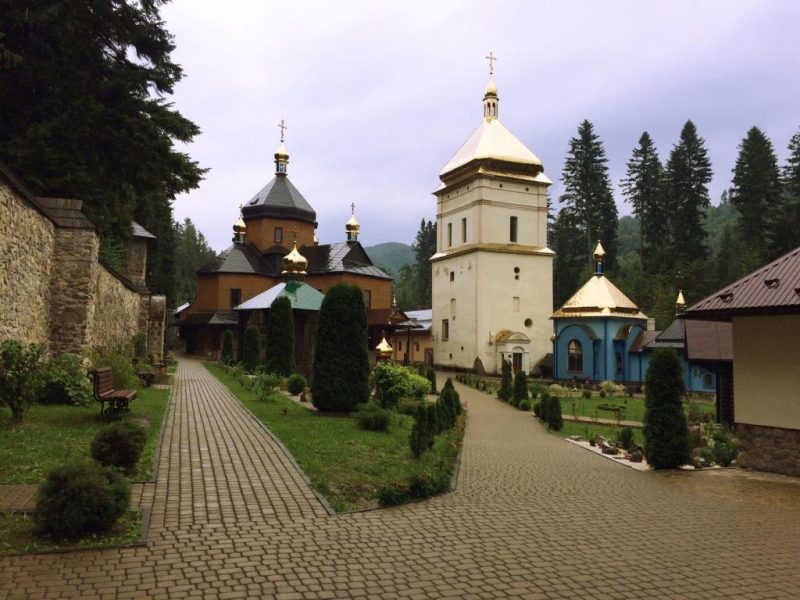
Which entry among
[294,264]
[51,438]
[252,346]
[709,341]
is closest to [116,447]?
[51,438]

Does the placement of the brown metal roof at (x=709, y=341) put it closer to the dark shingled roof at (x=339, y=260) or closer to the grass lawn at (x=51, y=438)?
the grass lawn at (x=51, y=438)

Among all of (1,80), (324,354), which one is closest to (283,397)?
(324,354)

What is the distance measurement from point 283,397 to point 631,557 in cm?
1342

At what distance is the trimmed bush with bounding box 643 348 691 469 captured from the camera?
10375 mm

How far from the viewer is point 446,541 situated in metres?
5.68

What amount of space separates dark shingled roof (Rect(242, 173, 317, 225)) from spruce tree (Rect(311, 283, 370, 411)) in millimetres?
→ 32624

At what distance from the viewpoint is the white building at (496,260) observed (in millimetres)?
38625

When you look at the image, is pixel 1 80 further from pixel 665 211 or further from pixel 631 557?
pixel 665 211

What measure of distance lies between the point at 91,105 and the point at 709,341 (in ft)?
56.2

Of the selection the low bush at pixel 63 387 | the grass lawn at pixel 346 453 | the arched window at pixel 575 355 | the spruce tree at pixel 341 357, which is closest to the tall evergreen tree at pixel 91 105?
the low bush at pixel 63 387

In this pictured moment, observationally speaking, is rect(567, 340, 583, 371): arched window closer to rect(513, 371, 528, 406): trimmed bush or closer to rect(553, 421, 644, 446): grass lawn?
rect(513, 371, 528, 406): trimmed bush

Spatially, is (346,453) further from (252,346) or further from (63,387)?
(252,346)

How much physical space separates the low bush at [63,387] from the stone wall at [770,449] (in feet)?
40.7

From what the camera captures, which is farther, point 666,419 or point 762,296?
point 666,419
